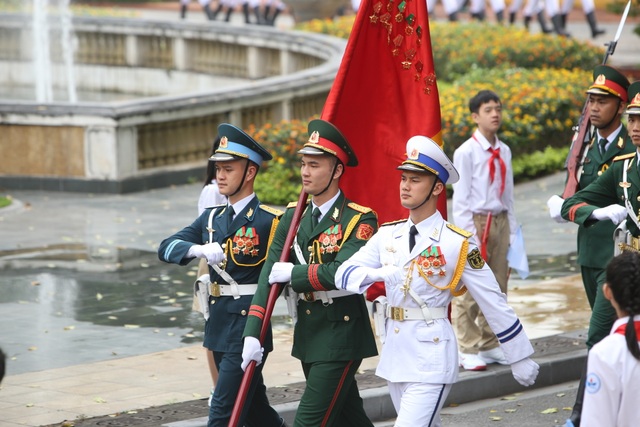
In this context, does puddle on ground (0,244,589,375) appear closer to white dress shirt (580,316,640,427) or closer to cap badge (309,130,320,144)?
cap badge (309,130,320,144)

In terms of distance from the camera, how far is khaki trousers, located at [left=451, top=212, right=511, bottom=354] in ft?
32.2

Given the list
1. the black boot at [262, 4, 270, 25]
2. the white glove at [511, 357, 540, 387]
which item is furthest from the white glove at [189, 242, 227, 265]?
the black boot at [262, 4, 270, 25]

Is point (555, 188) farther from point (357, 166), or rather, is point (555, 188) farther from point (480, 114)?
point (357, 166)

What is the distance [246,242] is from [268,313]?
649 mm

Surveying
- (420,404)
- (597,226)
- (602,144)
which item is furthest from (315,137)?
(602,144)

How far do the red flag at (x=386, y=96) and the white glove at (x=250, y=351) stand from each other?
1459 millimetres

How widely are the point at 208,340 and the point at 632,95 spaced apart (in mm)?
2985

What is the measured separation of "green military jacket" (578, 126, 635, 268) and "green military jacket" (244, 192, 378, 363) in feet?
6.04

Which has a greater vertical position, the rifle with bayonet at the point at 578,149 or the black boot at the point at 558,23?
the rifle with bayonet at the point at 578,149

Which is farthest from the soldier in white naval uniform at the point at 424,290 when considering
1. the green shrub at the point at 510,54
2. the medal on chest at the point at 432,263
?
the green shrub at the point at 510,54

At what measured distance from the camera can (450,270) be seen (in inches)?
267

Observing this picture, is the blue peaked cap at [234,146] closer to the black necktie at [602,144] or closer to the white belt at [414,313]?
the white belt at [414,313]

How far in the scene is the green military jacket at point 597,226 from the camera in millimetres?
8484

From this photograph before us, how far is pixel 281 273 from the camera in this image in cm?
704
